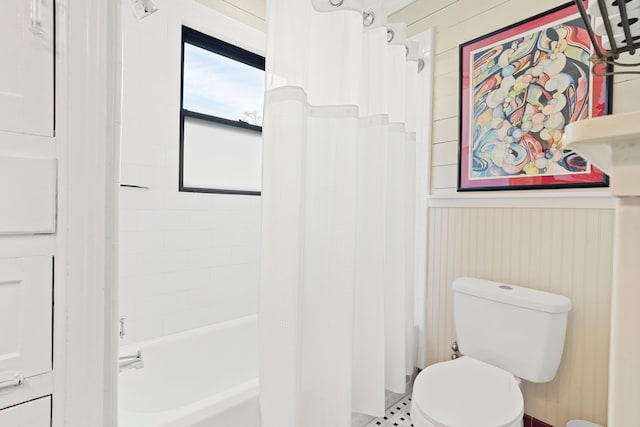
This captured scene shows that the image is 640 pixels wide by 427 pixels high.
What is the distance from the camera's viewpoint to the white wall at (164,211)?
1.63 m

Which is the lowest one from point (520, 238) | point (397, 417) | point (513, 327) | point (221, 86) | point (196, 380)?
point (397, 417)

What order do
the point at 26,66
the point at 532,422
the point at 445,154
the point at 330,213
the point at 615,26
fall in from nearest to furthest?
the point at 26,66 < the point at 615,26 < the point at 330,213 < the point at 532,422 < the point at 445,154

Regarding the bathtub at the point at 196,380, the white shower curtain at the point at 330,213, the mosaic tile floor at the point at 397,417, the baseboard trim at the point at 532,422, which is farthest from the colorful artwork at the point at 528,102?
the bathtub at the point at 196,380

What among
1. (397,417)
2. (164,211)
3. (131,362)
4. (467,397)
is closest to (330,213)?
(467,397)

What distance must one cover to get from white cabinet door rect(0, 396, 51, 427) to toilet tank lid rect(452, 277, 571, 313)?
5.39 feet

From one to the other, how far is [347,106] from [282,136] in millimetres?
338

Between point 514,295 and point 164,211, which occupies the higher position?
point 164,211

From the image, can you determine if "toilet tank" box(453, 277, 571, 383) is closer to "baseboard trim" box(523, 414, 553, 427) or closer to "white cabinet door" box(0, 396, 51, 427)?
"baseboard trim" box(523, 414, 553, 427)

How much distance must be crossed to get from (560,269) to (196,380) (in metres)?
1.97

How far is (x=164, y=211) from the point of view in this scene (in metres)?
1.76

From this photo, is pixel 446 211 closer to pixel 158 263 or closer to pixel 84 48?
pixel 158 263

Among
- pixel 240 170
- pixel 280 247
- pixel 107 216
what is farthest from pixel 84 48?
pixel 240 170

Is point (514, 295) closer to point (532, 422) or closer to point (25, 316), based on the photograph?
point (532, 422)

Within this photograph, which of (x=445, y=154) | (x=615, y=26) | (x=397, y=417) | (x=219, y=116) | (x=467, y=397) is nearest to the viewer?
(x=615, y=26)
